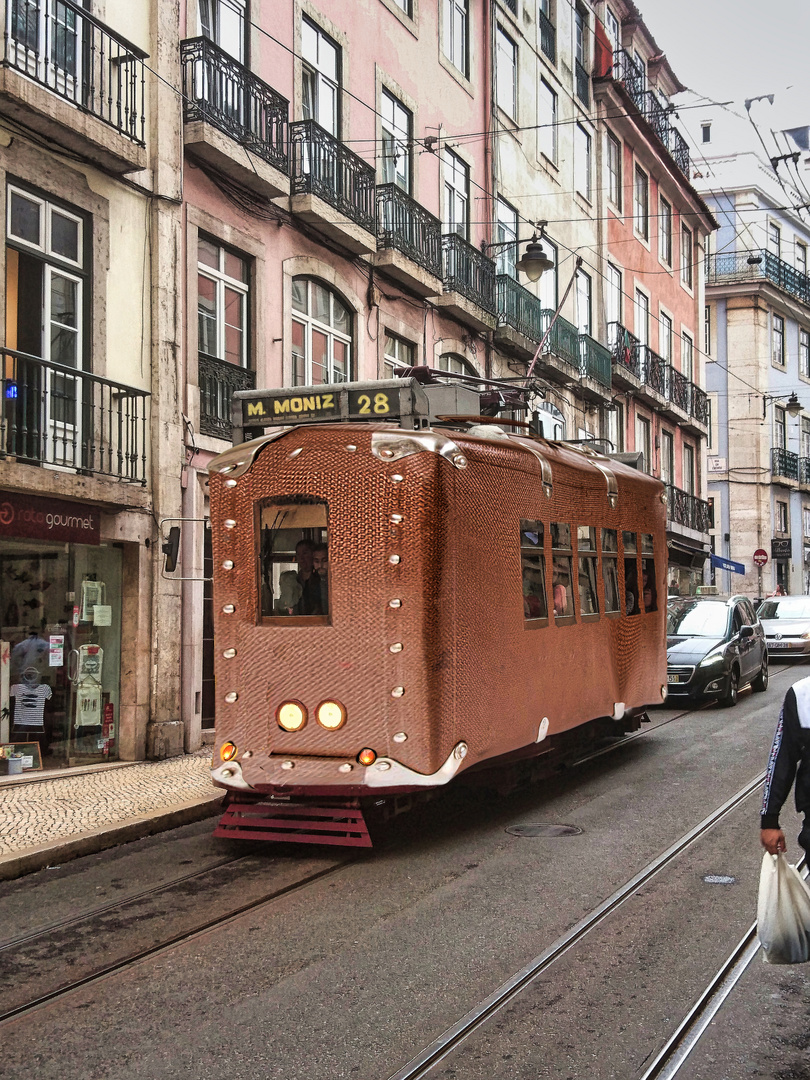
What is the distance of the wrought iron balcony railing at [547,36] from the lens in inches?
987

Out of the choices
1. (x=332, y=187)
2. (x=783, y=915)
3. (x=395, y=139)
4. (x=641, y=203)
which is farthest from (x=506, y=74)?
(x=783, y=915)

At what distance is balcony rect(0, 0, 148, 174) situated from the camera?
35.3ft

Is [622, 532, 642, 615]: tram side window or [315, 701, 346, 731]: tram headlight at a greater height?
[622, 532, 642, 615]: tram side window

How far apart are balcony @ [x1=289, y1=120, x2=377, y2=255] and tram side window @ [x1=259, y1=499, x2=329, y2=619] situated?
8.20 m

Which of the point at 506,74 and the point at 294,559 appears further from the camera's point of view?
the point at 506,74

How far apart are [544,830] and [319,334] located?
32.0ft

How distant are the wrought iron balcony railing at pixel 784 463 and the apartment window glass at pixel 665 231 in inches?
486

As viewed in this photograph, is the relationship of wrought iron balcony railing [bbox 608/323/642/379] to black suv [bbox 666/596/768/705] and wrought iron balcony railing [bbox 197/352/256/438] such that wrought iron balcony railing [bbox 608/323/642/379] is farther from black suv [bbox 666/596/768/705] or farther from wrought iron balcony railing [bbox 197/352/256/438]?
wrought iron balcony railing [bbox 197/352/256/438]

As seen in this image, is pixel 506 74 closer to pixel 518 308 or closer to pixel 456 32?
pixel 456 32

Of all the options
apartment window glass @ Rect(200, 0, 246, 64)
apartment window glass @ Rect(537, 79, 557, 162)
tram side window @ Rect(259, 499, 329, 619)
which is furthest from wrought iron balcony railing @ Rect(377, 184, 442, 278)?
tram side window @ Rect(259, 499, 329, 619)

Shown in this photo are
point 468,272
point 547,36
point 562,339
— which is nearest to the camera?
point 468,272

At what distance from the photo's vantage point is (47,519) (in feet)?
36.2

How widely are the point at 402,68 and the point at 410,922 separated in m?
15.9

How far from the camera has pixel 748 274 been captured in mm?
43250
